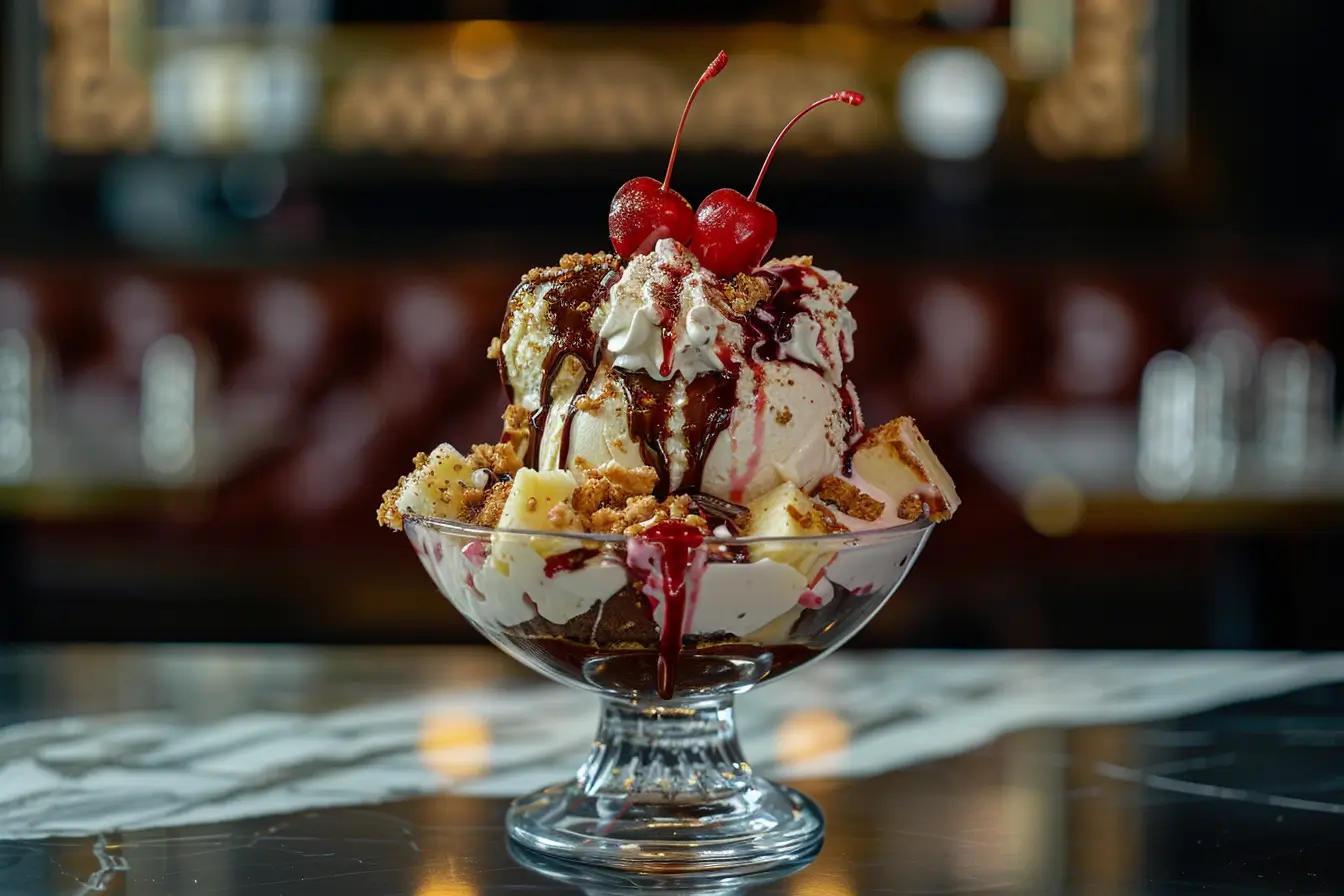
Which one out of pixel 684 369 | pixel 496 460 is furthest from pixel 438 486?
pixel 684 369

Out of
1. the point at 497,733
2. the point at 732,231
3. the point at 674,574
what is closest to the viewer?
the point at 674,574

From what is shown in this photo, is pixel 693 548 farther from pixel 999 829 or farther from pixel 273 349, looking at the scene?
pixel 273 349

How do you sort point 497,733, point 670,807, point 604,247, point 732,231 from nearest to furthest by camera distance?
1. point 670,807
2. point 732,231
3. point 497,733
4. point 604,247

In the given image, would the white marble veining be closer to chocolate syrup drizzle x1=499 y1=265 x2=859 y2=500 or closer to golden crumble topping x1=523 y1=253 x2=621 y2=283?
chocolate syrup drizzle x1=499 y1=265 x2=859 y2=500

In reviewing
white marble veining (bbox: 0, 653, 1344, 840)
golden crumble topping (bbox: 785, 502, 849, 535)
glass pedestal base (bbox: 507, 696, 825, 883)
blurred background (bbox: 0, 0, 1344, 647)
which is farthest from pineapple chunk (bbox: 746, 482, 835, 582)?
blurred background (bbox: 0, 0, 1344, 647)

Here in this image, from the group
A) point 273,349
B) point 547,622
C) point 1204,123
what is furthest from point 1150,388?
point 547,622

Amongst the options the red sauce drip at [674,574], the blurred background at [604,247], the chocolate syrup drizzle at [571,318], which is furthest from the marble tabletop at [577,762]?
the blurred background at [604,247]

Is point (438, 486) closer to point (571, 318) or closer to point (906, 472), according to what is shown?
point (571, 318)
